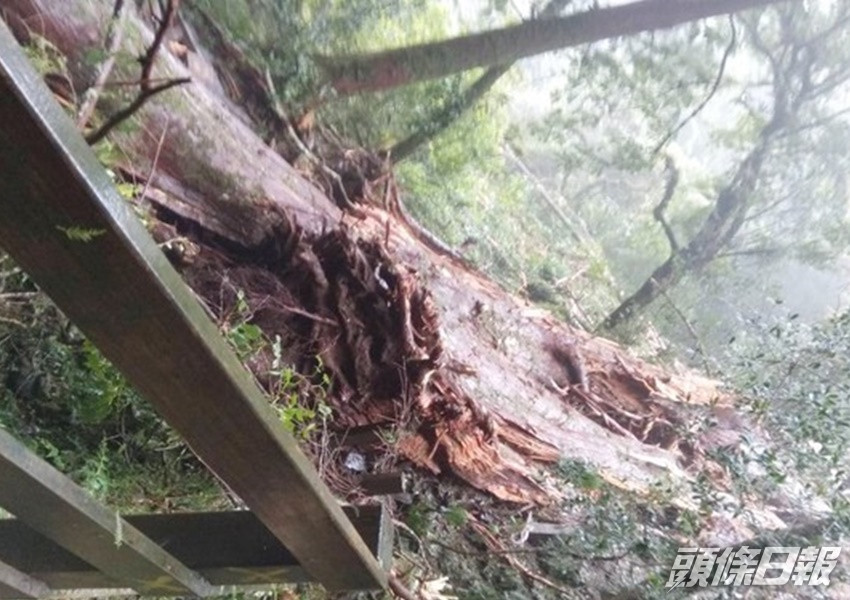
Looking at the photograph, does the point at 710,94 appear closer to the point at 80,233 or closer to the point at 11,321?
the point at 11,321

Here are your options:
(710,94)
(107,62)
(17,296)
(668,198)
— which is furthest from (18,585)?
(668,198)

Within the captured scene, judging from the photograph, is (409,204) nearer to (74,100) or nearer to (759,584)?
(74,100)

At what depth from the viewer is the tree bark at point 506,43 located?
4.88 metres

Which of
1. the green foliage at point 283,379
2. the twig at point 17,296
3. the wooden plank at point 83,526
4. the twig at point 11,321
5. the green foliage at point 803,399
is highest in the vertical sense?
the green foliage at point 803,399

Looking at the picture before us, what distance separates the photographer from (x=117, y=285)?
2.40 feet

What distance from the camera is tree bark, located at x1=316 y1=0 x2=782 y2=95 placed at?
488 centimetres

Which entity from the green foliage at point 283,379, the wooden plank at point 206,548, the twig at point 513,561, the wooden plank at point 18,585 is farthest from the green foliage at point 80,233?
the twig at point 513,561

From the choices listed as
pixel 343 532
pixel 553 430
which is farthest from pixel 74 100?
pixel 553 430

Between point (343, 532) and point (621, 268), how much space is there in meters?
12.1

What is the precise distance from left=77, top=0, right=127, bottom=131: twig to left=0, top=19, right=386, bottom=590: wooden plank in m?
→ 2.44

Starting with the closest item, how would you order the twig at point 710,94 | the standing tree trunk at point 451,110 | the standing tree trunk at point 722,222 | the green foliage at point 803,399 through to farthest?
the green foliage at point 803,399
the standing tree trunk at point 451,110
the twig at point 710,94
the standing tree trunk at point 722,222

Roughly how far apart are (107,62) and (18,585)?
2540 millimetres

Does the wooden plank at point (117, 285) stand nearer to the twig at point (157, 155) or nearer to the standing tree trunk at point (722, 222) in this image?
the twig at point (157, 155)

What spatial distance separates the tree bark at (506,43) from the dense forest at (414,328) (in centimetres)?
2
